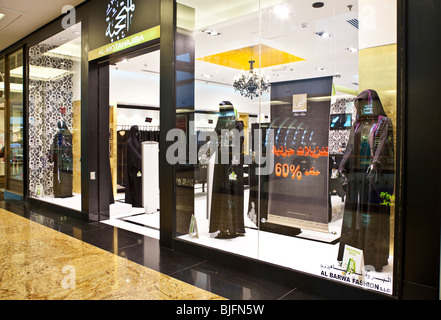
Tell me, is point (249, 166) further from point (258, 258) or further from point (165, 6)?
point (165, 6)

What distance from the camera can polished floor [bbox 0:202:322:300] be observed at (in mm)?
2580

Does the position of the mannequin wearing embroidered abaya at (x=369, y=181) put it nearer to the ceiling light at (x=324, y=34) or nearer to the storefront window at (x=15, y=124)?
the ceiling light at (x=324, y=34)

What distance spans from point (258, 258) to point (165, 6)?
9.27 feet

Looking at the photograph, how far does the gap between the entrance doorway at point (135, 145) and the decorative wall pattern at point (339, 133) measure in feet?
8.48

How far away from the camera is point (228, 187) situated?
368cm

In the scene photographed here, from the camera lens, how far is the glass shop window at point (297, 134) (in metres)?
2.48

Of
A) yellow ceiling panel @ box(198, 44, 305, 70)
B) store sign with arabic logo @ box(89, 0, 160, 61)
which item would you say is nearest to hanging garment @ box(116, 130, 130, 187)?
store sign with arabic logo @ box(89, 0, 160, 61)

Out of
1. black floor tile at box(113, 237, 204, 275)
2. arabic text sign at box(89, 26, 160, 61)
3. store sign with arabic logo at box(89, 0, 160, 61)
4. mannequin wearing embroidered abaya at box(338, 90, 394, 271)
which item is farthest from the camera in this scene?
store sign with arabic logo at box(89, 0, 160, 61)

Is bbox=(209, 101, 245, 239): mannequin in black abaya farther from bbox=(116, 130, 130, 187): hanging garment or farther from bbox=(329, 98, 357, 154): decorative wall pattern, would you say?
bbox=(116, 130, 130, 187): hanging garment

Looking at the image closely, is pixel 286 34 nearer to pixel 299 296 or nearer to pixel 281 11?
pixel 281 11

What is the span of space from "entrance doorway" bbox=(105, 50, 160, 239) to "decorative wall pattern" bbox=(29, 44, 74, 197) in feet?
3.23

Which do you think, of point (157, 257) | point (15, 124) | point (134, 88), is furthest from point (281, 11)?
point (15, 124)

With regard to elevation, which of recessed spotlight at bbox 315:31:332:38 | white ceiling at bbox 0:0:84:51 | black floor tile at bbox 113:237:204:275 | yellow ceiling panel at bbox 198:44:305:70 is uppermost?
white ceiling at bbox 0:0:84:51

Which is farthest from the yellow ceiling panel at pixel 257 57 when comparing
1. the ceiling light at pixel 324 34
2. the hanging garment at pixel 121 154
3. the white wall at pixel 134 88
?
the white wall at pixel 134 88
